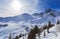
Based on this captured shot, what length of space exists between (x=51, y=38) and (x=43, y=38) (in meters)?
5.78

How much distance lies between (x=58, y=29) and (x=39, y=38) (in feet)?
119

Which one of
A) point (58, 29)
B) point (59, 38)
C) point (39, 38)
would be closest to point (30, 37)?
point (39, 38)

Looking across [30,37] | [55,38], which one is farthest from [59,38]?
[30,37]

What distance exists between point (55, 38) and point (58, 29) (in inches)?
1310

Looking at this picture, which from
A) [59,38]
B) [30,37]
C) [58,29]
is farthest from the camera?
[58,29]

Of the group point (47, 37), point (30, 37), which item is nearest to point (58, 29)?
point (47, 37)

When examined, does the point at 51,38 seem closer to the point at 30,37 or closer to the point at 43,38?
the point at 43,38

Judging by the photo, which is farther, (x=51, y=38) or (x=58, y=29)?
(x=58, y=29)

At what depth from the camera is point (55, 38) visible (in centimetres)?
10938

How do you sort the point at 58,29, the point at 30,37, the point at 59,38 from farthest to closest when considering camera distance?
the point at 58,29
the point at 59,38
the point at 30,37

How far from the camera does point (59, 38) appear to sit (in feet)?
357

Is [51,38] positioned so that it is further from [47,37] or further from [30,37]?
[30,37]

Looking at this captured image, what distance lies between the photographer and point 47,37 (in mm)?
112000

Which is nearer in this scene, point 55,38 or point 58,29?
point 55,38
